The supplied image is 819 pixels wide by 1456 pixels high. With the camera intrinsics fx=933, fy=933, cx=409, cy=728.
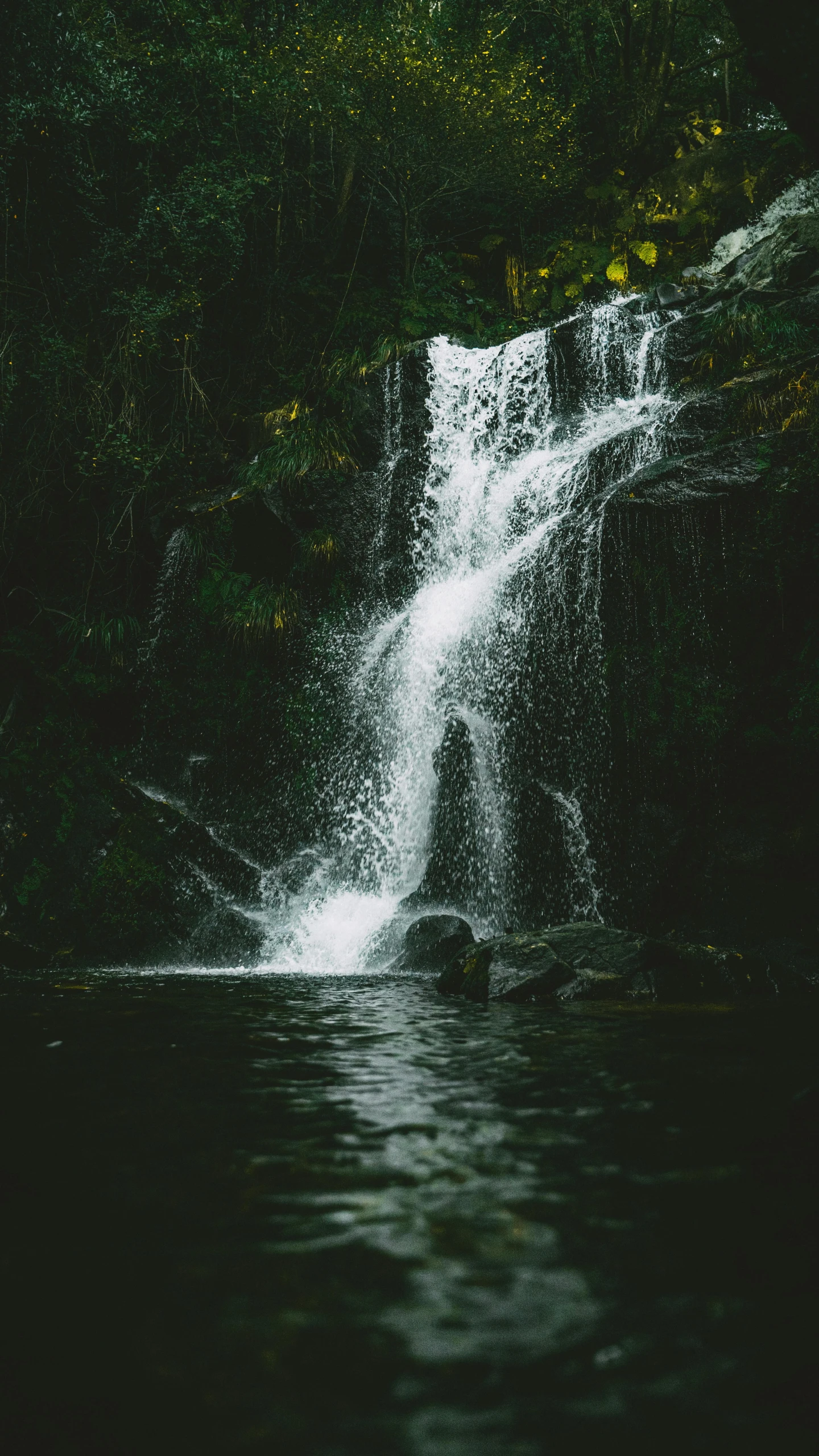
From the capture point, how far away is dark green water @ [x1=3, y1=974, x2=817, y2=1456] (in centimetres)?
148

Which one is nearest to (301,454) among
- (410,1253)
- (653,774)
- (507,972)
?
(653,774)

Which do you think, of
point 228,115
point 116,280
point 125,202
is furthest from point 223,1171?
point 228,115

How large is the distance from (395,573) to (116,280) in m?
6.13

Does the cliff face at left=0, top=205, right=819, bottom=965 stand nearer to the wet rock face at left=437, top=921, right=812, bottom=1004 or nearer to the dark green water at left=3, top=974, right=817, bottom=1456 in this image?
the wet rock face at left=437, top=921, right=812, bottom=1004

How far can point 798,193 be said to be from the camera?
49.2 feet

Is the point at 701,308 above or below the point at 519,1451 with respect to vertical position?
above

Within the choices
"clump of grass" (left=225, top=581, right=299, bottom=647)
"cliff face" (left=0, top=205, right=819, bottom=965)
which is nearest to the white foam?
"cliff face" (left=0, top=205, right=819, bottom=965)

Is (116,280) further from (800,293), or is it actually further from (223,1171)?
(223,1171)

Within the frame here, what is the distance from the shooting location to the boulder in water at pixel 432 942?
7477mm

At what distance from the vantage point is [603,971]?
6.01 metres

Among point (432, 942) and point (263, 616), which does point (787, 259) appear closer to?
point (263, 616)

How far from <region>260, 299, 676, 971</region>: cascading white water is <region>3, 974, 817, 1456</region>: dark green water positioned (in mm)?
4771

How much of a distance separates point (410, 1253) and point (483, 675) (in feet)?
26.4

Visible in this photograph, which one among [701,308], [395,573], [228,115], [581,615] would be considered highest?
[228,115]
